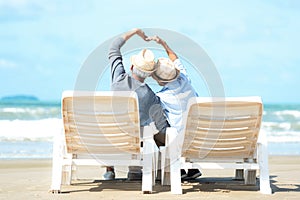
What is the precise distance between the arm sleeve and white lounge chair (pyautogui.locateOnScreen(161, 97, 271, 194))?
814mm

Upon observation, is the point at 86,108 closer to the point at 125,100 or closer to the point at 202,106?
the point at 125,100

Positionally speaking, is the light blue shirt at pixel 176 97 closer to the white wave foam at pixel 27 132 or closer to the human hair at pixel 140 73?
the human hair at pixel 140 73

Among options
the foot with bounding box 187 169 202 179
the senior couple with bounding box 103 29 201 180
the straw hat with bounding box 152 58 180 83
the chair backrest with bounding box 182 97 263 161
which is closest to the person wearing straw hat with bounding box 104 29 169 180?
the senior couple with bounding box 103 29 201 180

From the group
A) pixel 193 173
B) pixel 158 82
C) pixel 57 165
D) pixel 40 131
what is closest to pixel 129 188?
pixel 57 165

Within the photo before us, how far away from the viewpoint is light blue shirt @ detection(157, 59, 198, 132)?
667 cm

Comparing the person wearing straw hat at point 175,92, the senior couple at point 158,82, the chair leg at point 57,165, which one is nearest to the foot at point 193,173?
the senior couple at point 158,82

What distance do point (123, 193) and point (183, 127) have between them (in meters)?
0.91

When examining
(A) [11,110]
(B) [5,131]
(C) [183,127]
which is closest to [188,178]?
(C) [183,127]

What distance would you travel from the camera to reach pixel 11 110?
3170 cm

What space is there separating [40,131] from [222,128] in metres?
16.6

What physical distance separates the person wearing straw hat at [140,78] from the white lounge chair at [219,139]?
32 centimetres

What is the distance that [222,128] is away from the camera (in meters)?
5.95

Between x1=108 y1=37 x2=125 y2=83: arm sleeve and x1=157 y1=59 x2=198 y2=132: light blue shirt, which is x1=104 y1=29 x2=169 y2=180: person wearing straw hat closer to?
x1=108 y1=37 x2=125 y2=83: arm sleeve

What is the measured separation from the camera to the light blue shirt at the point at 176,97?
21.9ft
